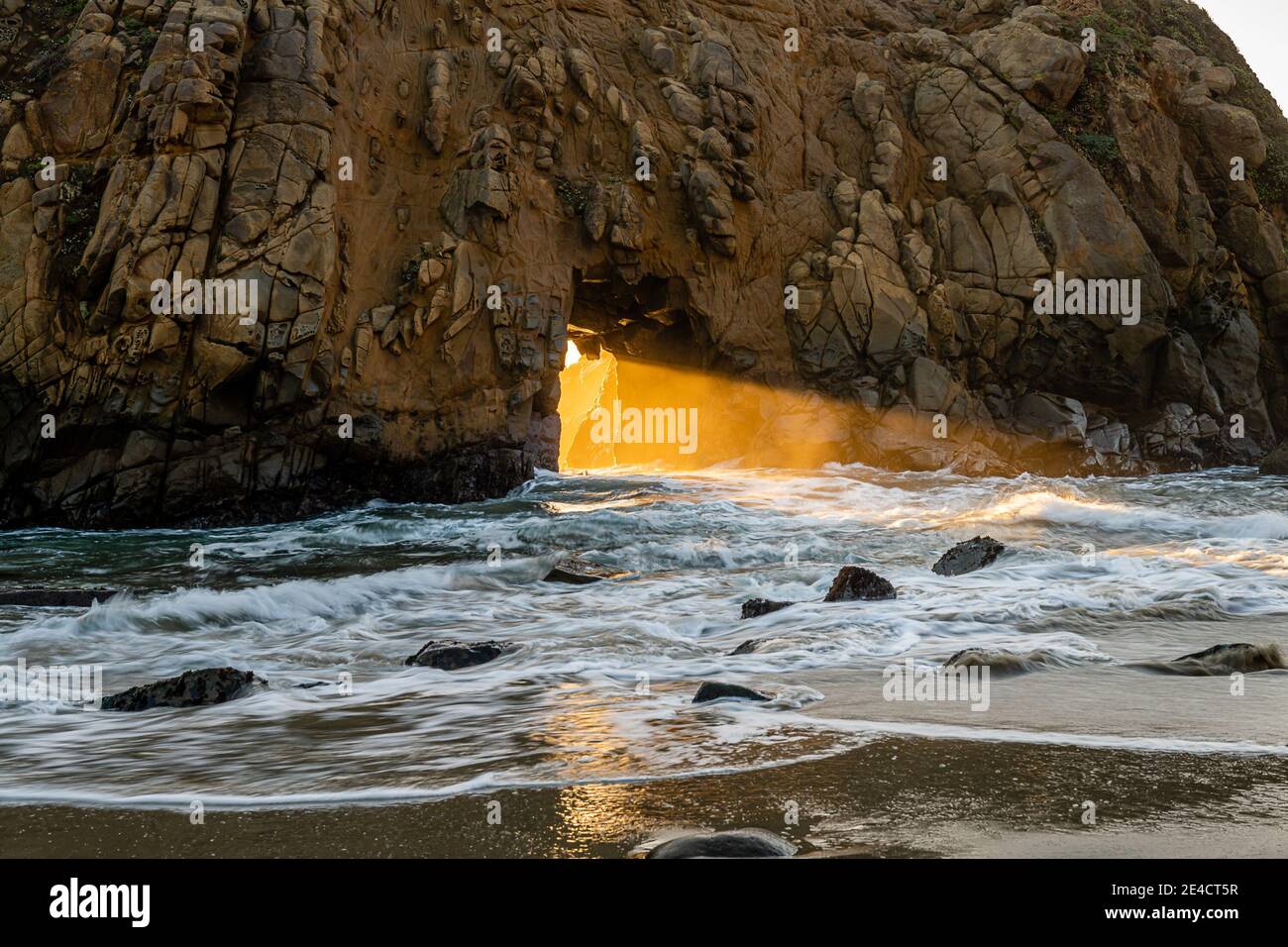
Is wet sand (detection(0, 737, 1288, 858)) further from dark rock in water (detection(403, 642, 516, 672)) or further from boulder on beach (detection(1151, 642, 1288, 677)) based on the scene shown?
dark rock in water (detection(403, 642, 516, 672))

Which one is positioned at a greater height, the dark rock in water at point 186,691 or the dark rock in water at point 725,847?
the dark rock in water at point 725,847

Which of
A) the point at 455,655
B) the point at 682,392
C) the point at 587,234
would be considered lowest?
the point at 455,655

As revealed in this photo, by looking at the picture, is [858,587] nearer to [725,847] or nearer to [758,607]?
[758,607]

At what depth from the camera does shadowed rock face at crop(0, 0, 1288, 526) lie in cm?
1658

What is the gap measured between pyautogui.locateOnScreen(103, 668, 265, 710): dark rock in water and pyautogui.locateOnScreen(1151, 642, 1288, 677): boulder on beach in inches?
235

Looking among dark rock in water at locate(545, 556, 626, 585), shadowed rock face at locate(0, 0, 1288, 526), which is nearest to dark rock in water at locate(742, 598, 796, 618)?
dark rock in water at locate(545, 556, 626, 585)

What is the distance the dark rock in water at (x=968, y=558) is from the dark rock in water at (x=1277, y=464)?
1427cm

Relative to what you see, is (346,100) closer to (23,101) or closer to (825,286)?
(23,101)

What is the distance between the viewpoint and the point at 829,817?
3.77 metres

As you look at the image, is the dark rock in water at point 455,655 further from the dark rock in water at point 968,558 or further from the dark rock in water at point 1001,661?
the dark rock in water at point 968,558

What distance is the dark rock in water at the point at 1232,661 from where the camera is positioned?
6.29 meters

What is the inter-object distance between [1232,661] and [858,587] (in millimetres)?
3923

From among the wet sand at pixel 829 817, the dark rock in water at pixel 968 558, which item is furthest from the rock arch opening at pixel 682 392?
the wet sand at pixel 829 817

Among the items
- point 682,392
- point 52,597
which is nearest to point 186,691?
point 52,597
